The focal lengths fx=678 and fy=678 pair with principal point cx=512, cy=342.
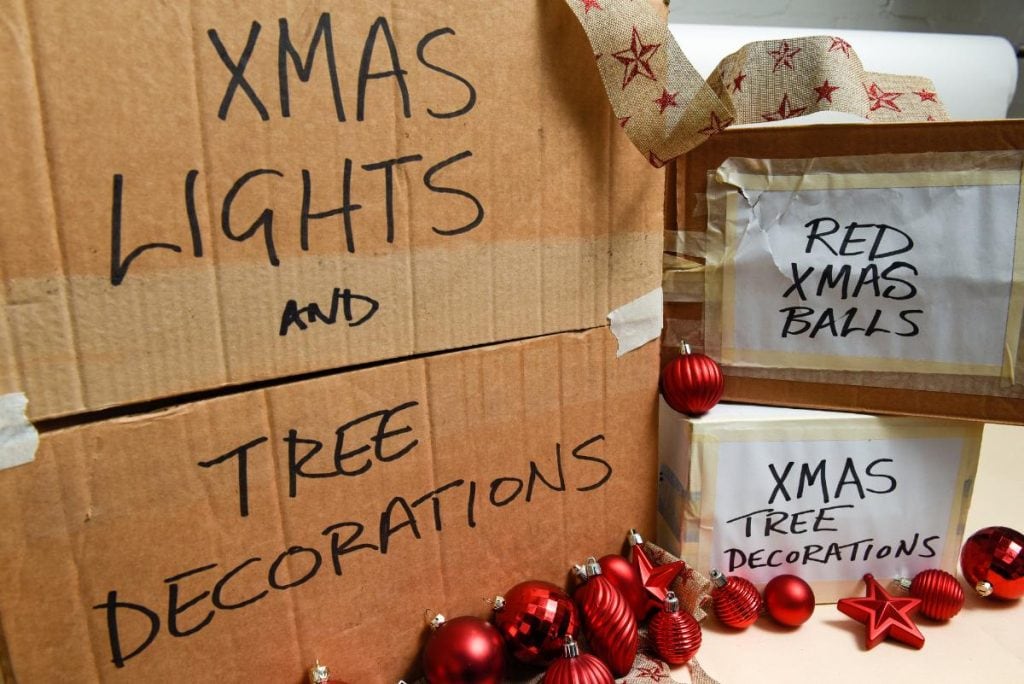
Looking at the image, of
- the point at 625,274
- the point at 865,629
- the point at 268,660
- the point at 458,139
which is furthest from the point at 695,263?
the point at 268,660

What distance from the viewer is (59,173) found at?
39cm

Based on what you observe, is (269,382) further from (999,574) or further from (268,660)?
(999,574)

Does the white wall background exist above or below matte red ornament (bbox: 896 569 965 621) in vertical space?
above

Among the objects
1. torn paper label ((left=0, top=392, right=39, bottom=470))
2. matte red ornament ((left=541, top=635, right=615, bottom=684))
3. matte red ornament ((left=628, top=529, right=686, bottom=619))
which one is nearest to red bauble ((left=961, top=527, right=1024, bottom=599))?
matte red ornament ((left=628, top=529, right=686, bottom=619))

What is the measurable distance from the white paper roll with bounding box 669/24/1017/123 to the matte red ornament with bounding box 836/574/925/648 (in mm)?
657

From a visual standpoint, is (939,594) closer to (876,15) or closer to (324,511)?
(324,511)

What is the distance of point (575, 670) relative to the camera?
0.51m

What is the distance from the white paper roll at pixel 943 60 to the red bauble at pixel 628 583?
710 mm

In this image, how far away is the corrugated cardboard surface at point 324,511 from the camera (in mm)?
425

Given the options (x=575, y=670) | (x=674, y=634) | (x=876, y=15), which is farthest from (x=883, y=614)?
(x=876, y=15)

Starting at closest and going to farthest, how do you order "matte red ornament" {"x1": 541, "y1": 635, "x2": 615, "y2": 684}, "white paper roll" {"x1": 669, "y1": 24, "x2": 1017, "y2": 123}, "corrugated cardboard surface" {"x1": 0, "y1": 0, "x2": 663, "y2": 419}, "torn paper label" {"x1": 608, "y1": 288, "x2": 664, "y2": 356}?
"corrugated cardboard surface" {"x1": 0, "y1": 0, "x2": 663, "y2": 419}
"matte red ornament" {"x1": 541, "y1": 635, "x2": 615, "y2": 684}
"torn paper label" {"x1": 608, "y1": 288, "x2": 664, "y2": 356}
"white paper roll" {"x1": 669, "y1": 24, "x2": 1017, "y2": 123}

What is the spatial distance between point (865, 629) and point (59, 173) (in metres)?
0.72

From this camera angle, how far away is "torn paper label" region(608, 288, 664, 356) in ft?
1.99

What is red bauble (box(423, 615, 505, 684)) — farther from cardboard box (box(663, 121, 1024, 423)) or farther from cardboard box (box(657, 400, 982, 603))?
cardboard box (box(663, 121, 1024, 423))
